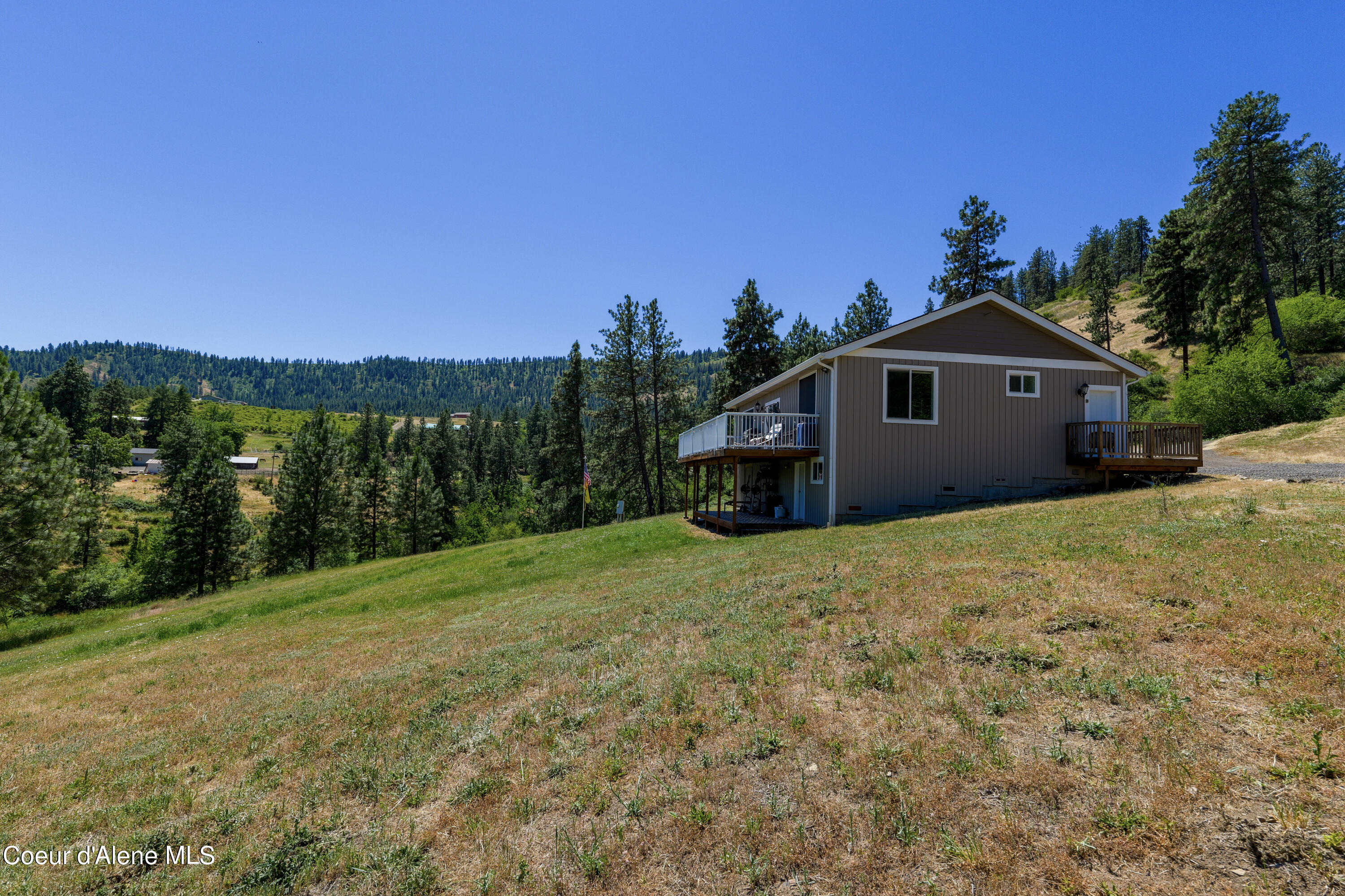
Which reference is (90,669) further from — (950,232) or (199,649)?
(950,232)

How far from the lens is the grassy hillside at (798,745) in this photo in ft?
9.18

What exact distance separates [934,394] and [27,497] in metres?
29.4

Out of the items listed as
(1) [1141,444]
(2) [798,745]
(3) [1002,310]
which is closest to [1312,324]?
(1) [1141,444]

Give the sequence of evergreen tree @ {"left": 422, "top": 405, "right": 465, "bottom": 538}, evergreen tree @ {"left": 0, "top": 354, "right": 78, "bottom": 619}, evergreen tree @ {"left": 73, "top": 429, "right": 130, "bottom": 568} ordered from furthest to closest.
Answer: evergreen tree @ {"left": 422, "top": 405, "right": 465, "bottom": 538} → evergreen tree @ {"left": 73, "top": 429, "right": 130, "bottom": 568} → evergreen tree @ {"left": 0, "top": 354, "right": 78, "bottom": 619}

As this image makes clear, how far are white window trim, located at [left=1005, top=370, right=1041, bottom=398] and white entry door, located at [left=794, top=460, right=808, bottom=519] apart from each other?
6.13 meters

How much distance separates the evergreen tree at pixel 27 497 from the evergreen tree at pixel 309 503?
14501 millimetres

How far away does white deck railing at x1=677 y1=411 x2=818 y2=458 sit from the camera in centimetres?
1753

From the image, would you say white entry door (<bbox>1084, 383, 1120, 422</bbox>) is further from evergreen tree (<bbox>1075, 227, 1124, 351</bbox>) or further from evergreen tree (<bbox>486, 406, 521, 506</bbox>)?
evergreen tree (<bbox>486, 406, 521, 506</bbox>)

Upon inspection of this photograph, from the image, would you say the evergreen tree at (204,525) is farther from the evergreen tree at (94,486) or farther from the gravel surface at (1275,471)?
the gravel surface at (1275,471)

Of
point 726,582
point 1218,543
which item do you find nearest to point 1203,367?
point 1218,543

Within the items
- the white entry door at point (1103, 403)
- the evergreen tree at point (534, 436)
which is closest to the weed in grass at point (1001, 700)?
the white entry door at point (1103, 403)

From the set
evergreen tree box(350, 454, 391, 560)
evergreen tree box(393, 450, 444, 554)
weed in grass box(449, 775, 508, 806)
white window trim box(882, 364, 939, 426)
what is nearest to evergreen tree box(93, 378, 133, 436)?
evergreen tree box(350, 454, 391, 560)

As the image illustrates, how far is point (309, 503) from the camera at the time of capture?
36.7 meters

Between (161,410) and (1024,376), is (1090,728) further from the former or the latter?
(161,410)
